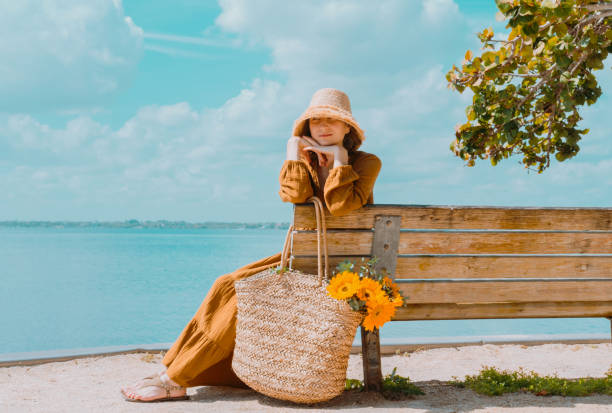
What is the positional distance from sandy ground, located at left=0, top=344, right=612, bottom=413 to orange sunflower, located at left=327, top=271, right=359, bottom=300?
714mm

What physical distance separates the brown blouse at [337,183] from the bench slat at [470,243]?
19 cm

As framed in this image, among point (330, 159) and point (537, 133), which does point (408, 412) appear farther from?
point (537, 133)

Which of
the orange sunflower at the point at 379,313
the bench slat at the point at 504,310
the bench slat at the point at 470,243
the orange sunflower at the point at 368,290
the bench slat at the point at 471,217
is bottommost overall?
the bench slat at the point at 504,310

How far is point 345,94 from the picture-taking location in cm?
354

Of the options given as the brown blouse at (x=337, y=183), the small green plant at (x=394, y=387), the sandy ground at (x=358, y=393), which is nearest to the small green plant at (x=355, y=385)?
the small green plant at (x=394, y=387)

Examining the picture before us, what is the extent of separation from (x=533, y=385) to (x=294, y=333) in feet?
5.62

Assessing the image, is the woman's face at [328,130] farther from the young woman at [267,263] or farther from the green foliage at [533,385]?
the green foliage at [533,385]

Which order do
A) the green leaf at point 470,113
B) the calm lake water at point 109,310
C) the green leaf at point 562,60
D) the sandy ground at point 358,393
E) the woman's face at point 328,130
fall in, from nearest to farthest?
the sandy ground at point 358,393
the woman's face at point 328,130
the green leaf at point 562,60
the green leaf at point 470,113
the calm lake water at point 109,310

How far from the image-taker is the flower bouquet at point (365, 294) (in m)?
2.97

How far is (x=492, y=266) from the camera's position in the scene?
3.51 meters

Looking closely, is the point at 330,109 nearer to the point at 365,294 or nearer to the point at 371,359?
the point at 365,294

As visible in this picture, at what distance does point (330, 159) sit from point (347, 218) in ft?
1.33

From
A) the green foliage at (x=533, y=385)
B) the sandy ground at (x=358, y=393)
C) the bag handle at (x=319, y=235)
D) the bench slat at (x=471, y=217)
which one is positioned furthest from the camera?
the green foliage at (x=533, y=385)

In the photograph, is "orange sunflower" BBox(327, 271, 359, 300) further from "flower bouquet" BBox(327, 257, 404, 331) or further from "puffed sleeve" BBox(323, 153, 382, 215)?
"puffed sleeve" BBox(323, 153, 382, 215)
